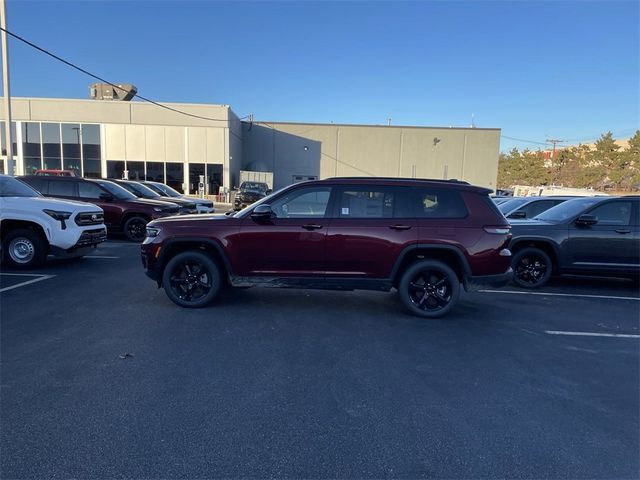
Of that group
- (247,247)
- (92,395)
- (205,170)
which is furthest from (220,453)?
(205,170)

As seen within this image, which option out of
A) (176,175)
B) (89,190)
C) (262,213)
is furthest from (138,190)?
(176,175)

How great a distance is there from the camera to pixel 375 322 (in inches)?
219

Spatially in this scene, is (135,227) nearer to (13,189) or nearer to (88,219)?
(88,219)

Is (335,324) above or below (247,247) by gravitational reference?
below

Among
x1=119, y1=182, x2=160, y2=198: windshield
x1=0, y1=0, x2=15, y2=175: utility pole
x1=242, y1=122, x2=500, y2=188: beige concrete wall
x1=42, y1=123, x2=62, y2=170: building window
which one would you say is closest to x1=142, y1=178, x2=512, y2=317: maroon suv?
x1=119, y1=182, x2=160, y2=198: windshield

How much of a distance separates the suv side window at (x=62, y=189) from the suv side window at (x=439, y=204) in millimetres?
10477

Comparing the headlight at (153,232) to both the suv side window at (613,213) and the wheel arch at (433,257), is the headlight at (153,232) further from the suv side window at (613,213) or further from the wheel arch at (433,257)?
the suv side window at (613,213)

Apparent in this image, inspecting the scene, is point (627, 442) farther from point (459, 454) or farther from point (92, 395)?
point (92, 395)

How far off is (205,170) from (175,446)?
31657 mm

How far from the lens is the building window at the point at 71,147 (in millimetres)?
31109

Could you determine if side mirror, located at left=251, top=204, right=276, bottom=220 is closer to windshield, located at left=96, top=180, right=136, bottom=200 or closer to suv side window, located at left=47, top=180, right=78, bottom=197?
windshield, located at left=96, top=180, right=136, bottom=200

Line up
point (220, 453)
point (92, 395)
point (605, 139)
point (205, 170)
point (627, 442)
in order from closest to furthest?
point (220, 453)
point (627, 442)
point (92, 395)
point (205, 170)
point (605, 139)

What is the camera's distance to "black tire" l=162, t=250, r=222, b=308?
5.89 metres

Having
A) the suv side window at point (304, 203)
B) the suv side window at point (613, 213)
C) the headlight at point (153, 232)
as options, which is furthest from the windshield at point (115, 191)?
the suv side window at point (613, 213)
